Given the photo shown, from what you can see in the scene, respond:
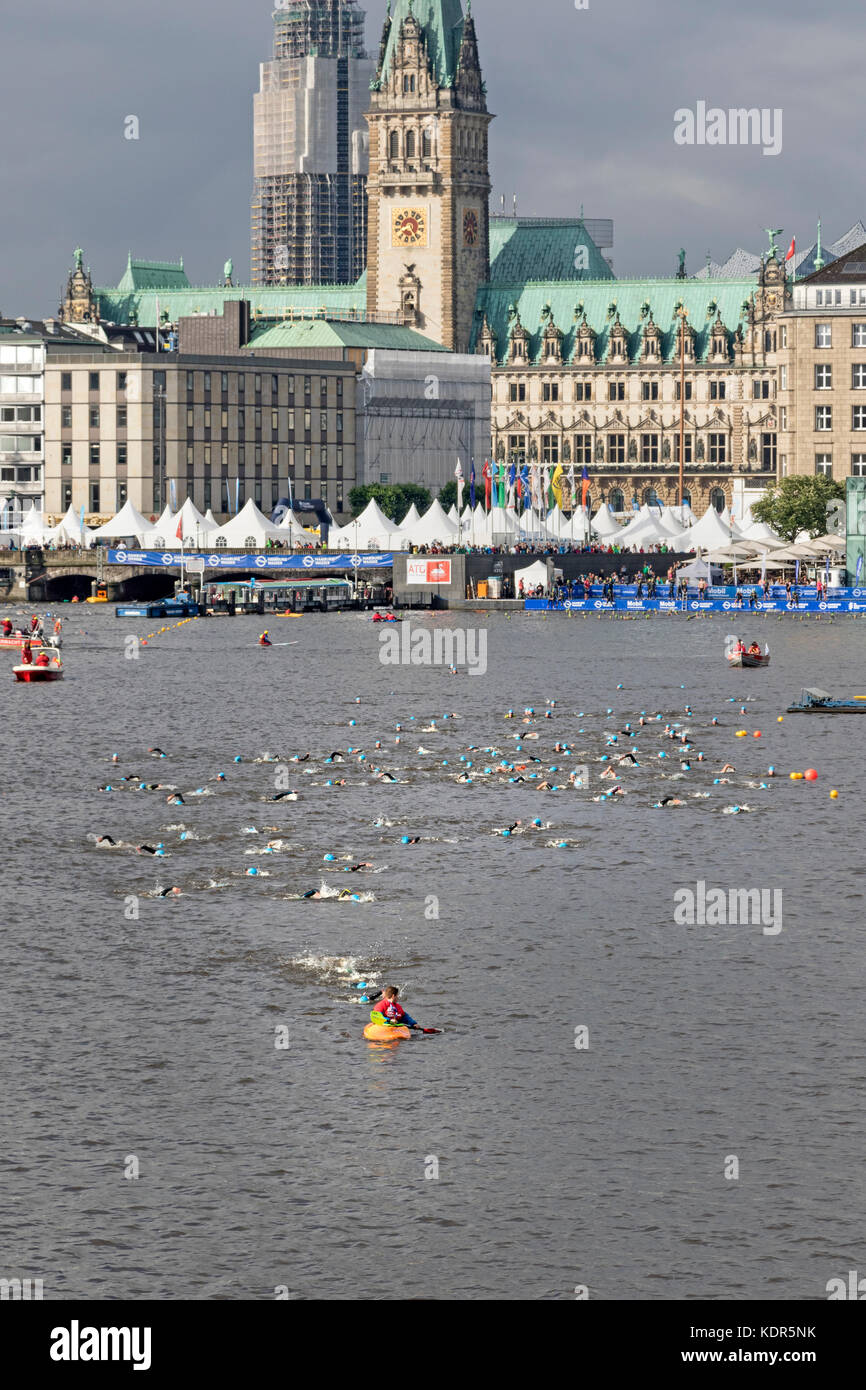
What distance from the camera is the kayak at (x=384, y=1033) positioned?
45.1 m

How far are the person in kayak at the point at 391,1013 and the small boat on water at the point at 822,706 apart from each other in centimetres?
6469

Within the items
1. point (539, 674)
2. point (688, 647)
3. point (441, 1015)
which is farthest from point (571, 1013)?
point (688, 647)

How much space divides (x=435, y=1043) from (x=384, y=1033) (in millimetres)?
959

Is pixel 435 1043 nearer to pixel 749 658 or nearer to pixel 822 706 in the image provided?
pixel 822 706

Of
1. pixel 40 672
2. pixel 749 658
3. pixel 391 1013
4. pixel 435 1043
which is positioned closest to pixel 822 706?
pixel 749 658

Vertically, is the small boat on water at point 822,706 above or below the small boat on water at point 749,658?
below

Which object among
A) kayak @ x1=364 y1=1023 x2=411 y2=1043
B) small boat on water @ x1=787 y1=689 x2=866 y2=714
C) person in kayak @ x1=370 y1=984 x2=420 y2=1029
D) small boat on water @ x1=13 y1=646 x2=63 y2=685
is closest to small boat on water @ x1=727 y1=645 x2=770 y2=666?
small boat on water @ x1=787 y1=689 x2=866 y2=714

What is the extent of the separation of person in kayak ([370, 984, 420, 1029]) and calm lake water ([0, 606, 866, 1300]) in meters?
0.54

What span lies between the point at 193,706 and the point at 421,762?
3019 cm

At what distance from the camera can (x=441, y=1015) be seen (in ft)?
156

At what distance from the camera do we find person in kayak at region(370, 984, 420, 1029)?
4519 cm

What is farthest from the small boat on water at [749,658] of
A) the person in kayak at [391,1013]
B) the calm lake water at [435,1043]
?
the person in kayak at [391,1013]

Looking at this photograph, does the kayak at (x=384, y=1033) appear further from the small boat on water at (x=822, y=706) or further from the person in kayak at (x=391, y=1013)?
the small boat on water at (x=822, y=706)

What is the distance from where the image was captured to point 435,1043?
45.3m
